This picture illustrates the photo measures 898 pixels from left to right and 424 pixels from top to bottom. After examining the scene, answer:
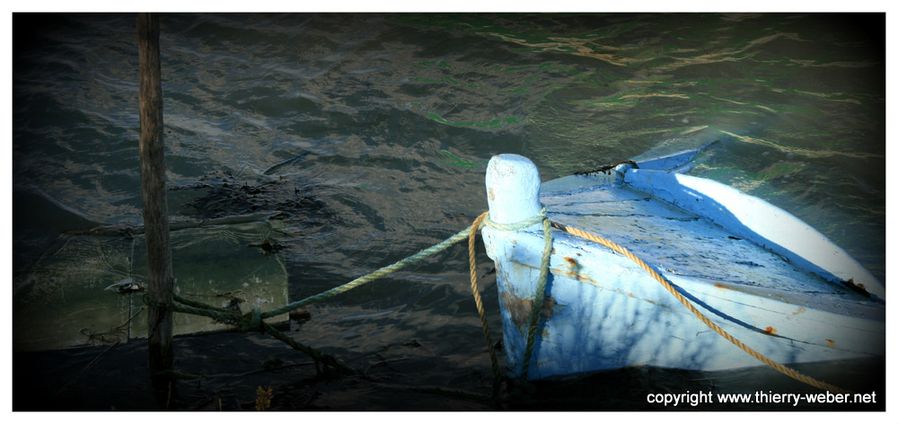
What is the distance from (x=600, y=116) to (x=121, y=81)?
7438 millimetres

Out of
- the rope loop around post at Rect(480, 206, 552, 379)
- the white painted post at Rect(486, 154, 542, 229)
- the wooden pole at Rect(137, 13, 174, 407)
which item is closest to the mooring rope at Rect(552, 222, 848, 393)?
the rope loop around post at Rect(480, 206, 552, 379)

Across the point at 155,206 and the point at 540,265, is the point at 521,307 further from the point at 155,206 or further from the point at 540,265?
the point at 155,206

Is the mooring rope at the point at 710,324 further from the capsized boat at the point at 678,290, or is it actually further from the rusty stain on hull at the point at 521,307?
the rusty stain on hull at the point at 521,307

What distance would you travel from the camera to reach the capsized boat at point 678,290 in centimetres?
387

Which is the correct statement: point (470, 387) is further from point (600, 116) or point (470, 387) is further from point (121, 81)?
point (121, 81)

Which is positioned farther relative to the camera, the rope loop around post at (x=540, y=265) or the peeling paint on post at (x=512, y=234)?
the rope loop around post at (x=540, y=265)

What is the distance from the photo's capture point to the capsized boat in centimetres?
387

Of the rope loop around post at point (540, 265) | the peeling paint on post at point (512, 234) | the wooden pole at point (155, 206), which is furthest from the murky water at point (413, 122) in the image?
the wooden pole at point (155, 206)

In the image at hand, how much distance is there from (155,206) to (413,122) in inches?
236

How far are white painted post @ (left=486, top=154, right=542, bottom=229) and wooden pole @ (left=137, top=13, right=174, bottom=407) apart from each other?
198 cm

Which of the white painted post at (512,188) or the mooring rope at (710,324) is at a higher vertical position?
the white painted post at (512,188)

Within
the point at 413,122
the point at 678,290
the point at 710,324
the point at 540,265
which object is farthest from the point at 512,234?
the point at 413,122

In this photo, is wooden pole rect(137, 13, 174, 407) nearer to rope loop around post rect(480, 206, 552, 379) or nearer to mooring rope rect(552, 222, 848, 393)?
rope loop around post rect(480, 206, 552, 379)

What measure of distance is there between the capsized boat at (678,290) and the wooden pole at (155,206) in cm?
197
